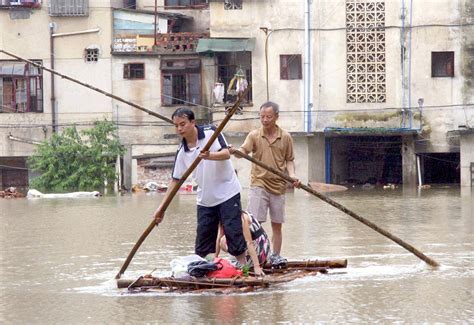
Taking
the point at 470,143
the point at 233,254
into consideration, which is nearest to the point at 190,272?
the point at 233,254

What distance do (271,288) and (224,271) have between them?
1.52 feet

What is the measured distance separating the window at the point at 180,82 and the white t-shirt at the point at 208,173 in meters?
29.2

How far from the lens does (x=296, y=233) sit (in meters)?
15.9

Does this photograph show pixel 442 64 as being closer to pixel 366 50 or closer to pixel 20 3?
pixel 366 50

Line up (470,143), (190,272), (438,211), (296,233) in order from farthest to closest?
(470,143), (438,211), (296,233), (190,272)

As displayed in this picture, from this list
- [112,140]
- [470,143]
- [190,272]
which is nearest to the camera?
[190,272]

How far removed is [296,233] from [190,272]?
19.8ft

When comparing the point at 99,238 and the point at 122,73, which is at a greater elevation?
the point at 122,73

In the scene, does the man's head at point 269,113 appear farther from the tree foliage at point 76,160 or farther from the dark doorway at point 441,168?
the dark doorway at point 441,168

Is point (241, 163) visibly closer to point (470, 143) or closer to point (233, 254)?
point (470, 143)

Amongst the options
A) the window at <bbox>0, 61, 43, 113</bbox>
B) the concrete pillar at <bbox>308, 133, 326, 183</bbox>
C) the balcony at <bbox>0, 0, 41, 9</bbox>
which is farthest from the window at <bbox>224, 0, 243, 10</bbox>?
the window at <bbox>0, 61, 43, 113</bbox>

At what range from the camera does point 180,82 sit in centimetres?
3994

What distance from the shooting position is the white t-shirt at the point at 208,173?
1025 cm

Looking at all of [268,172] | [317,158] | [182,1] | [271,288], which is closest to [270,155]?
[268,172]
